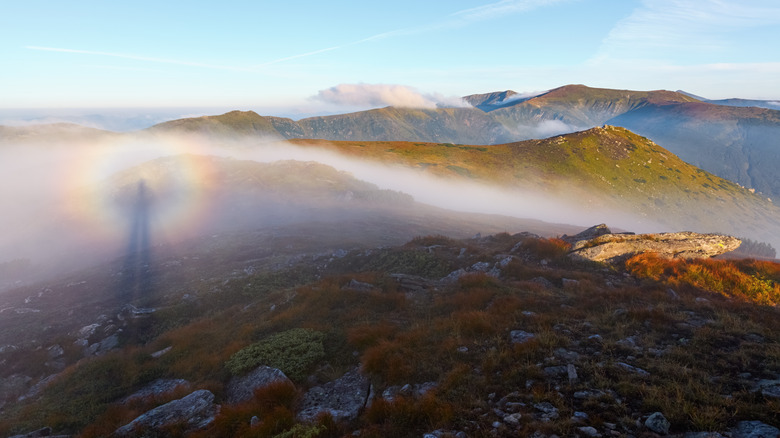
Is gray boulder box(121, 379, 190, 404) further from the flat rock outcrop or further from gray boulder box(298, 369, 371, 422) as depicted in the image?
the flat rock outcrop

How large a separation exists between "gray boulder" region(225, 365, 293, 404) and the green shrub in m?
0.44

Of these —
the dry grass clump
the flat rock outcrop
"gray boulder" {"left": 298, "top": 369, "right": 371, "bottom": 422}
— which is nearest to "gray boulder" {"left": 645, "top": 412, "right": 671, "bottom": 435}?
"gray boulder" {"left": 298, "top": 369, "right": 371, "bottom": 422}

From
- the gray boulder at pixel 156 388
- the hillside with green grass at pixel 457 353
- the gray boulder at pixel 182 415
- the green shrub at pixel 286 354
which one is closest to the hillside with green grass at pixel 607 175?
the hillside with green grass at pixel 457 353

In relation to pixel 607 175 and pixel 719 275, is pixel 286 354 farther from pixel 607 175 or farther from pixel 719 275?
pixel 607 175

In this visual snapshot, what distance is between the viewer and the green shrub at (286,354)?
12.5m

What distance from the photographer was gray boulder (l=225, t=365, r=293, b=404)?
36.8 feet

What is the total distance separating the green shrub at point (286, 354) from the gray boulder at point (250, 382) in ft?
1.45

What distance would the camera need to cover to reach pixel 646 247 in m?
23.7

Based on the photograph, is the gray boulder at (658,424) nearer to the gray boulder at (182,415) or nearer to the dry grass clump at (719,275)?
the gray boulder at (182,415)

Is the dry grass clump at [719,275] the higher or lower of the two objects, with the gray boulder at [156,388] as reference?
higher

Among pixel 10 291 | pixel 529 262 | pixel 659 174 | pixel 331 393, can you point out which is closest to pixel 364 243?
pixel 529 262

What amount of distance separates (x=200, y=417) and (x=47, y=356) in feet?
54.5

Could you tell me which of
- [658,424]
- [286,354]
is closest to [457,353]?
[658,424]

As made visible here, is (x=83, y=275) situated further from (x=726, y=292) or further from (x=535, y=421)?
(x=726, y=292)
